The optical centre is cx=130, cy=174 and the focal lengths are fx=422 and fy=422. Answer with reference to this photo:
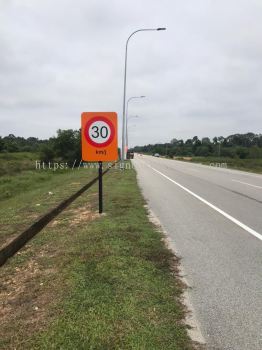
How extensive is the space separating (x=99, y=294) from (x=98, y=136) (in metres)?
5.83

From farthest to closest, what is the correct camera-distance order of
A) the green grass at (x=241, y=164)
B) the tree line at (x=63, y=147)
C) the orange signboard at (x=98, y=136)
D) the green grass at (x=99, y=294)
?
the tree line at (x=63, y=147) → the green grass at (x=241, y=164) → the orange signboard at (x=98, y=136) → the green grass at (x=99, y=294)

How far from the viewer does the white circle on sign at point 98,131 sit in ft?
33.0

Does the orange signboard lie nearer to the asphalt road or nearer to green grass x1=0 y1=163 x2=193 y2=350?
the asphalt road

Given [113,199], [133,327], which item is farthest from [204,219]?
[133,327]

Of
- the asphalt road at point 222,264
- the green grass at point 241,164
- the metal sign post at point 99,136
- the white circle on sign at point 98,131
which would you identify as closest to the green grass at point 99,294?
the asphalt road at point 222,264

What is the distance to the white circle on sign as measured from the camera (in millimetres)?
10047

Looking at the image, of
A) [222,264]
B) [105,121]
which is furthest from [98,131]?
[222,264]

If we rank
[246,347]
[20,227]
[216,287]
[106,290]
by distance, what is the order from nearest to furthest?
[246,347], [106,290], [216,287], [20,227]

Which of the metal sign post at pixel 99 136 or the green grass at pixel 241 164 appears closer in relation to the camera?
the metal sign post at pixel 99 136

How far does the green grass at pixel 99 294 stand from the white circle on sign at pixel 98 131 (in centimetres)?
261

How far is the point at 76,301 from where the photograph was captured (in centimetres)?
452

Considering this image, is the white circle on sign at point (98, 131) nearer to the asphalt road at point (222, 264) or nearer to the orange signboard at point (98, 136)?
the orange signboard at point (98, 136)

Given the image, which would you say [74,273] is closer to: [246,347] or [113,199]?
[246,347]

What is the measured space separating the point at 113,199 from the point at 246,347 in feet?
33.8
